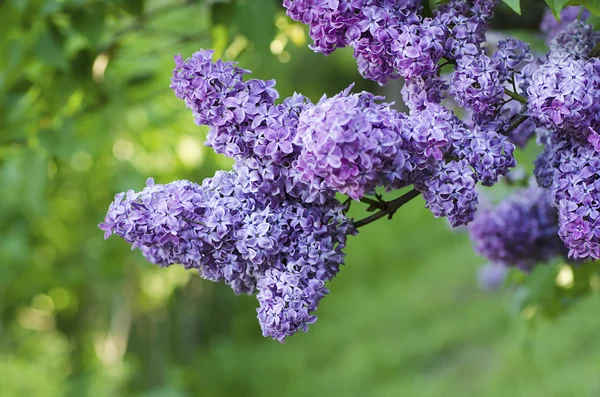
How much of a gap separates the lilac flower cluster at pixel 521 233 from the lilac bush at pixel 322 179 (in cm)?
66

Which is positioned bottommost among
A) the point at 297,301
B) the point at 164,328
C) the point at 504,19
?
the point at 164,328

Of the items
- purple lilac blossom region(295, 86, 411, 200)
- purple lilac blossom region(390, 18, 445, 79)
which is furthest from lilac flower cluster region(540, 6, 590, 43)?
purple lilac blossom region(295, 86, 411, 200)

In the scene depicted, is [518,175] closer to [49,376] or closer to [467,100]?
[467,100]

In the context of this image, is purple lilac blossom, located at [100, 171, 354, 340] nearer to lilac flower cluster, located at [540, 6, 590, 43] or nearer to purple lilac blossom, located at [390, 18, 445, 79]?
purple lilac blossom, located at [390, 18, 445, 79]

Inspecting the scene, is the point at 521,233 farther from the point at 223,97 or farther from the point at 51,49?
the point at 51,49

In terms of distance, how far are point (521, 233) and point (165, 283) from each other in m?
4.51

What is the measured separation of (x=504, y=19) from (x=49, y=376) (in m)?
3.56

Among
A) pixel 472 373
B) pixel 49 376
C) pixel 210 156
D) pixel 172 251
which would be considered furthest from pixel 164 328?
pixel 172 251

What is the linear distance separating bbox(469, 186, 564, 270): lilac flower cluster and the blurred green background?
506 mm

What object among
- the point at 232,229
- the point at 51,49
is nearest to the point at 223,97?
the point at 232,229

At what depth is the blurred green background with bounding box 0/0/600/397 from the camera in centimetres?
223

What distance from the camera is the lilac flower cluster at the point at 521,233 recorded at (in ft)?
6.05

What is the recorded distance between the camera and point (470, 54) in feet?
3.84

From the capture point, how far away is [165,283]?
6066 mm
